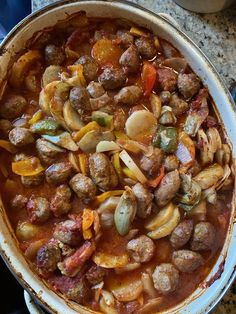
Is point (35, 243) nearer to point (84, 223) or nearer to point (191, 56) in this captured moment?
point (84, 223)

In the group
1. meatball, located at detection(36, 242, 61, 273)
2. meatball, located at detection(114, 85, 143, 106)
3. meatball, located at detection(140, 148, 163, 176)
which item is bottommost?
meatball, located at detection(140, 148, 163, 176)

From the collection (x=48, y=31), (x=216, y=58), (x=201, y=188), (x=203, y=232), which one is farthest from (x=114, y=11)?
(x=203, y=232)

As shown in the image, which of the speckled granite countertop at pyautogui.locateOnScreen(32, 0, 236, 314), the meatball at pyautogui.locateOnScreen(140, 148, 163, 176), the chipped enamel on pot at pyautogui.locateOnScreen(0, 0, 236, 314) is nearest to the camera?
the chipped enamel on pot at pyautogui.locateOnScreen(0, 0, 236, 314)

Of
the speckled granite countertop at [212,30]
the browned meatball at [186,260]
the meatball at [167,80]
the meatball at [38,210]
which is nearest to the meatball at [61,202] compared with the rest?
the meatball at [38,210]

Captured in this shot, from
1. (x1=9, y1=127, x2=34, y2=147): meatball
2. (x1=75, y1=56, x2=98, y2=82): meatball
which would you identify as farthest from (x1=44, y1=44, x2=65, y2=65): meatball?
A: (x1=9, y1=127, x2=34, y2=147): meatball

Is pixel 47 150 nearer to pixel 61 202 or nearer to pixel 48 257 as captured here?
pixel 61 202

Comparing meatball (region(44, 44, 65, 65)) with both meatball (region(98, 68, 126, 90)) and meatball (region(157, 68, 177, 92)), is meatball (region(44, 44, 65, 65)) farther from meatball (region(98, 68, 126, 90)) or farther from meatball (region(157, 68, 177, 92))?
meatball (region(157, 68, 177, 92))

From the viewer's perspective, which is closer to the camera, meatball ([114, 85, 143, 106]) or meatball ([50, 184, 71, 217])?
meatball ([50, 184, 71, 217])
